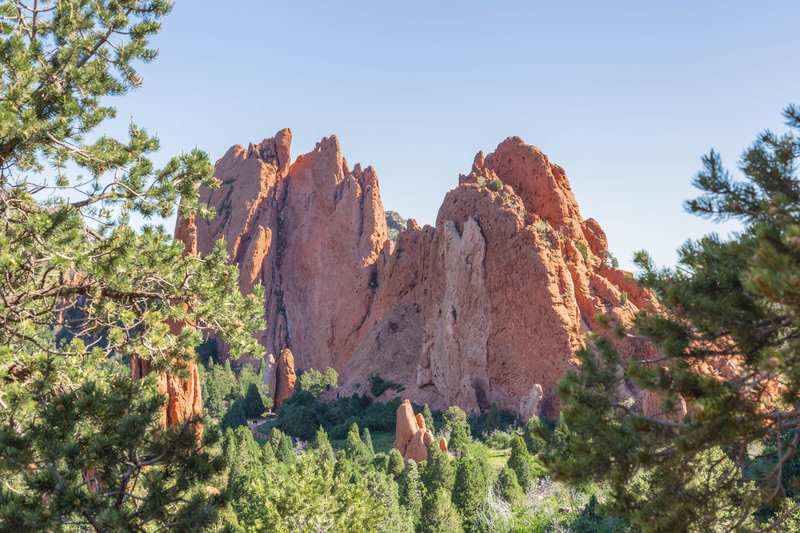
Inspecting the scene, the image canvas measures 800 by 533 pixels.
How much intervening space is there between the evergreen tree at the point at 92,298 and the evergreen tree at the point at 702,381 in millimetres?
3976

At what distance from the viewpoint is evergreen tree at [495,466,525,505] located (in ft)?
58.9

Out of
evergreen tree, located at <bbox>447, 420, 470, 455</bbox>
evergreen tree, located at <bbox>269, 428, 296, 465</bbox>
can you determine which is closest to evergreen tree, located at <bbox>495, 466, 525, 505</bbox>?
evergreen tree, located at <bbox>447, 420, 470, 455</bbox>

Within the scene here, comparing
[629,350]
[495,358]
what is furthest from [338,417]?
[629,350]

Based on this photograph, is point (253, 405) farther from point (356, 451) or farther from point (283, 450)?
point (356, 451)

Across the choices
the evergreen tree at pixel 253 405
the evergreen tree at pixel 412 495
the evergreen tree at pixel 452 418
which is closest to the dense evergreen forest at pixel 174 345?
the evergreen tree at pixel 412 495

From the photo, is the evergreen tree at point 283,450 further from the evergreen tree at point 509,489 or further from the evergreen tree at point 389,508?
the evergreen tree at point 509,489

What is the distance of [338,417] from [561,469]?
1523 inches

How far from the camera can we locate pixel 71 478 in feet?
16.6

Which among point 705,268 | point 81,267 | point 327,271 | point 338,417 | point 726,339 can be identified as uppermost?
point 327,271

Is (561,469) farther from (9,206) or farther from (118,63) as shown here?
(118,63)

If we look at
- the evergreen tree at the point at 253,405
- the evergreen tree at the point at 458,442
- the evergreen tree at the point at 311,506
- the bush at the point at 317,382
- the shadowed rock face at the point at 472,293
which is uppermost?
the shadowed rock face at the point at 472,293

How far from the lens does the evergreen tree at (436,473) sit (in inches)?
754

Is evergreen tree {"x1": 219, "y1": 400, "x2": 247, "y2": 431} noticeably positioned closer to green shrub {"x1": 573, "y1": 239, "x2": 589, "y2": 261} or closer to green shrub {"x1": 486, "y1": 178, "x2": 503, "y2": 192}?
green shrub {"x1": 486, "y1": 178, "x2": 503, "y2": 192}

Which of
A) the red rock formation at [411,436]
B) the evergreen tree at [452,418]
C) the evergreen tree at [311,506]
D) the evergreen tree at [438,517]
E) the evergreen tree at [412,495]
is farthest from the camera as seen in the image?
the evergreen tree at [452,418]
